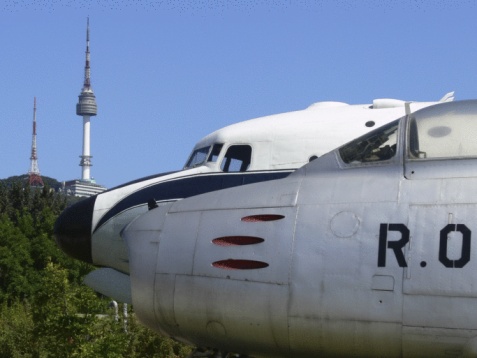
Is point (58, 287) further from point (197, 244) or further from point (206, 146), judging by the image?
point (197, 244)

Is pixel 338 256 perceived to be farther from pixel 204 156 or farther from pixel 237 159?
pixel 204 156

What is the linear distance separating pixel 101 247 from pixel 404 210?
893 centimetres

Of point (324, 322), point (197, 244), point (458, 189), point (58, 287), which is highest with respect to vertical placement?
point (458, 189)

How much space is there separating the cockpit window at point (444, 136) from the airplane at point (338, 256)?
12 millimetres

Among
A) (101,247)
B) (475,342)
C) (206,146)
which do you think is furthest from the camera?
(206,146)

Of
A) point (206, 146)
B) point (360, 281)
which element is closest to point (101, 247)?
point (206, 146)

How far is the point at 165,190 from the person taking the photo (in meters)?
17.4

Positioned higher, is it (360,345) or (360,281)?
(360,281)

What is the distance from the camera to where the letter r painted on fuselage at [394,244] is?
8461 mm

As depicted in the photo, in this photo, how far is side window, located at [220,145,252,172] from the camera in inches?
745

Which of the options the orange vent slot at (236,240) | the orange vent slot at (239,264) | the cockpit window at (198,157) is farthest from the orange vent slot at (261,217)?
the cockpit window at (198,157)

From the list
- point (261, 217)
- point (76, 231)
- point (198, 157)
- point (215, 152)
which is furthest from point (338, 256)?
point (198, 157)

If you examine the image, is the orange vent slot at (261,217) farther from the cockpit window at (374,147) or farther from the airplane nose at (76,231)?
the airplane nose at (76,231)

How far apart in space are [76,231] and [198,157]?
13.1 feet
